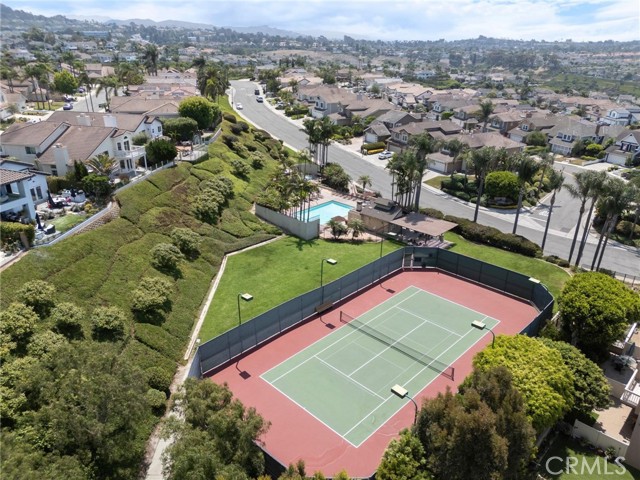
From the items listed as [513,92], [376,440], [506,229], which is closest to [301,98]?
[506,229]

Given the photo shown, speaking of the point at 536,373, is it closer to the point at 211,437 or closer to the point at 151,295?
the point at 211,437

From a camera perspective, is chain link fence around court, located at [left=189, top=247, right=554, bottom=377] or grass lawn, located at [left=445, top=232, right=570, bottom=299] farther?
grass lawn, located at [left=445, top=232, right=570, bottom=299]

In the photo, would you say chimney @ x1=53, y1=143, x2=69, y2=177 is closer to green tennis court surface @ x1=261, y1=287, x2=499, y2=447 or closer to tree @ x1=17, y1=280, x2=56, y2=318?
tree @ x1=17, y1=280, x2=56, y2=318

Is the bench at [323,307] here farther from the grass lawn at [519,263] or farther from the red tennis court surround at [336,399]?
the grass lawn at [519,263]

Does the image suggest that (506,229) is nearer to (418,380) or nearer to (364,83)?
(418,380)

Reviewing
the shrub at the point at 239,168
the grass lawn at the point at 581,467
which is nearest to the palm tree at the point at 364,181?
the shrub at the point at 239,168

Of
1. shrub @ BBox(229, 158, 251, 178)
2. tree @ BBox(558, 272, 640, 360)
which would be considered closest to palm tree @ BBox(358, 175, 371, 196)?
shrub @ BBox(229, 158, 251, 178)

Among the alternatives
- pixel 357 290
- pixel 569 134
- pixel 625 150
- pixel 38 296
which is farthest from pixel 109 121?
pixel 625 150
